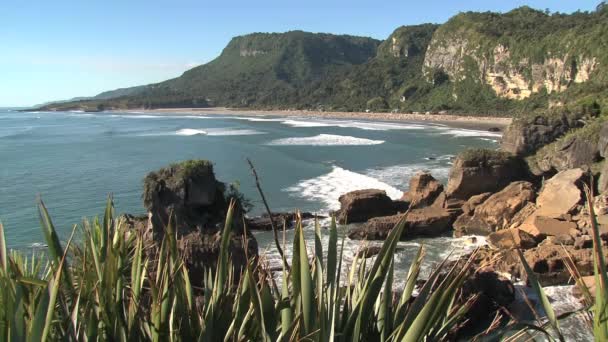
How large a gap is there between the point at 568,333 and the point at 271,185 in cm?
2317

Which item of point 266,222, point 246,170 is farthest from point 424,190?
point 246,170

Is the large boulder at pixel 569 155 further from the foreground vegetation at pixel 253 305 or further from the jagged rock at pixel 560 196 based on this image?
the foreground vegetation at pixel 253 305

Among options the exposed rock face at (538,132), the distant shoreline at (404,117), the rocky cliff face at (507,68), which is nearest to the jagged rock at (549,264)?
the exposed rock face at (538,132)

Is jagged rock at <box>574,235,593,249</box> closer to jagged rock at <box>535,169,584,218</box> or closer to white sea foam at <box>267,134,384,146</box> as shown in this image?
jagged rock at <box>535,169,584,218</box>

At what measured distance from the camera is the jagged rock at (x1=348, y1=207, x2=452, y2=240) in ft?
67.3

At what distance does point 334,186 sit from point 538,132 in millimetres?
12008

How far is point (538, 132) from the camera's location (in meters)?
30.7

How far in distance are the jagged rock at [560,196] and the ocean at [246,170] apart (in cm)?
272

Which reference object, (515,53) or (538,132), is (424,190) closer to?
(538,132)

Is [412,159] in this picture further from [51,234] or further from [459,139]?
[51,234]

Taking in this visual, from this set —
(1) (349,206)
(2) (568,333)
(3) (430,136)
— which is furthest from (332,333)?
(3) (430,136)

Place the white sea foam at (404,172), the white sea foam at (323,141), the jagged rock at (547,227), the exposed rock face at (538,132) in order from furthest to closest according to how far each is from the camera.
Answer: the white sea foam at (323,141), the white sea foam at (404,172), the exposed rock face at (538,132), the jagged rock at (547,227)

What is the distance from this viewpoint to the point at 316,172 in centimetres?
3803

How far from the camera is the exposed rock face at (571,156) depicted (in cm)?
2492
